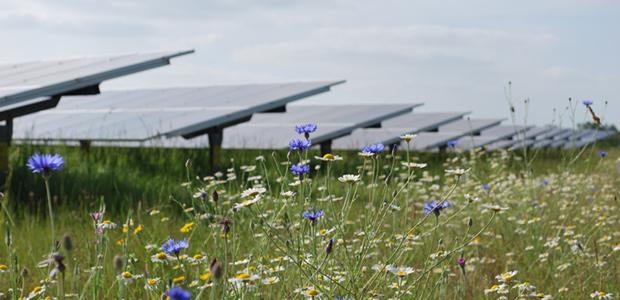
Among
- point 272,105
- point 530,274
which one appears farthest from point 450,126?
point 530,274

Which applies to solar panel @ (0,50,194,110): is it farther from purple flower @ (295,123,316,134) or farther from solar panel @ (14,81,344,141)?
Result: purple flower @ (295,123,316,134)

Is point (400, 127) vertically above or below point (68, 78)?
below

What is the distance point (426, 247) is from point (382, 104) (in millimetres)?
8498

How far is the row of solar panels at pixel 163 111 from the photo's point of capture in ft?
19.6

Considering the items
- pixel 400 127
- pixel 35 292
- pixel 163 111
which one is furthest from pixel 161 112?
pixel 400 127

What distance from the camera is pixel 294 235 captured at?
264cm

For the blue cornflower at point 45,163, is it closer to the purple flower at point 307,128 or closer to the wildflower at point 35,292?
the wildflower at point 35,292

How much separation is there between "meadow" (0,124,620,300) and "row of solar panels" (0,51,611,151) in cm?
49

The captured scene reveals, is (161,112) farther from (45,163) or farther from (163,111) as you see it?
(45,163)

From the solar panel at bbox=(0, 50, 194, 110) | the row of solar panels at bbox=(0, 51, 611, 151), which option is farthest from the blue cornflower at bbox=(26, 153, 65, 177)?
the solar panel at bbox=(0, 50, 194, 110)

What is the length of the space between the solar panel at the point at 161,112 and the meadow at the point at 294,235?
0.45 metres

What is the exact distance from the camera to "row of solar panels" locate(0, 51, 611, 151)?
596 centimetres

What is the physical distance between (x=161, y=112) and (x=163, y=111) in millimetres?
59

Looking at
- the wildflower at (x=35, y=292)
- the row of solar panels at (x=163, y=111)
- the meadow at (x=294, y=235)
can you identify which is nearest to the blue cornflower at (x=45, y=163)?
the meadow at (x=294, y=235)
